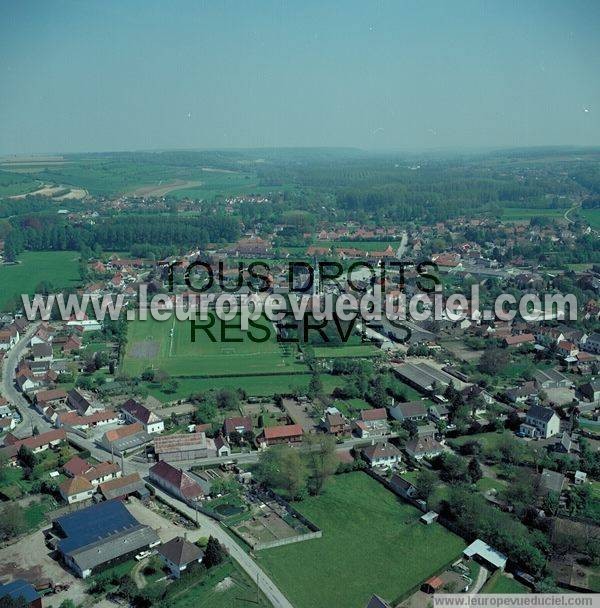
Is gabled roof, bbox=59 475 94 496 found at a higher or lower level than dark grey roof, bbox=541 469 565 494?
lower

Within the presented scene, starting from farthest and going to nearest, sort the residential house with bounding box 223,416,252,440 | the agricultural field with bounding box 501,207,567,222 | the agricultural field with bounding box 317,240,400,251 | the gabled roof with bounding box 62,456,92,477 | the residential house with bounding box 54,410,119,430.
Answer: the agricultural field with bounding box 501,207,567,222
the agricultural field with bounding box 317,240,400,251
the residential house with bounding box 54,410,119,430
the residential house with bounding box 223,416,252,440
the gabled roof with bounding box 62,456,92,477

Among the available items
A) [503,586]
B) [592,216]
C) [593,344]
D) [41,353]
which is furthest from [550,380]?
[592,216]

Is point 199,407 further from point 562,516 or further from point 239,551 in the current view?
point 562,516

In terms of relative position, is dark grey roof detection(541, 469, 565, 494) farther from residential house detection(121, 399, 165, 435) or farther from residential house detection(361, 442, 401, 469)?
residential house detection(121, 399, 165, 435)

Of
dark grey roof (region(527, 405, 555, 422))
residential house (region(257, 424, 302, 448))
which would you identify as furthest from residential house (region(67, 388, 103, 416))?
dark grey roof (region(527, 405, 555, 422))

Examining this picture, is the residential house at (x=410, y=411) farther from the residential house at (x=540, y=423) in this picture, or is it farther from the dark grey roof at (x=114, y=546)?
the dark grey roof at (x=114, y=546)

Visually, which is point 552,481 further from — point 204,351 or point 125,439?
point 204,351
